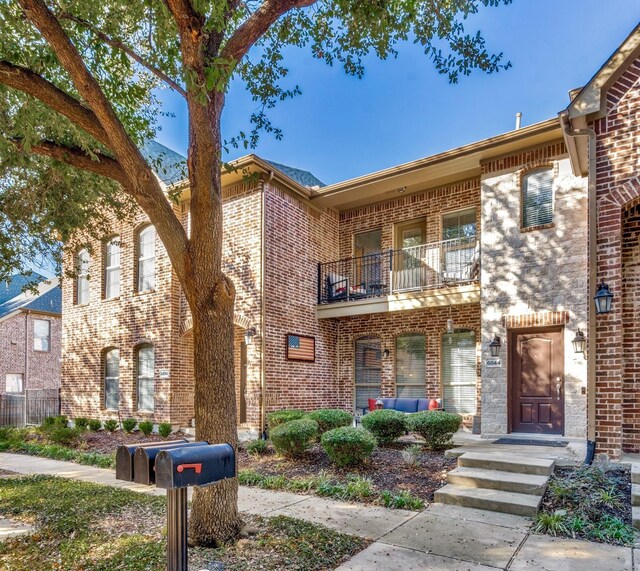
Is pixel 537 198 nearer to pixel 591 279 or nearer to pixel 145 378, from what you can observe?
pixel 591 279

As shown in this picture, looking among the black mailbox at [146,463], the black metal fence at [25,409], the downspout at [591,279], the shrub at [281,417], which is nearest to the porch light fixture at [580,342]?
the downspout at [591,279]

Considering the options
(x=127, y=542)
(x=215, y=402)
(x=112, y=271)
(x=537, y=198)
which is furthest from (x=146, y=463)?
(x=112, y=271)

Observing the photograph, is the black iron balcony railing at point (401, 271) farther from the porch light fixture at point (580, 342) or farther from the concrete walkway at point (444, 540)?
the concrete walkway at point (444, 540)

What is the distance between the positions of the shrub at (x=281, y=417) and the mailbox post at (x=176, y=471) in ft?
21.5

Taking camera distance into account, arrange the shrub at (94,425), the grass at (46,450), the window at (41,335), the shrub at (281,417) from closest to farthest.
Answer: the grass at (46,450)
the shrub at (281,417)
the shrub at (94,425)
the window at (41,335)

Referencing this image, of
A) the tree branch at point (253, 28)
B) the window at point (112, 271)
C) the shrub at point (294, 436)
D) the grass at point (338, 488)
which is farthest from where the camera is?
the window at point (112, 271)

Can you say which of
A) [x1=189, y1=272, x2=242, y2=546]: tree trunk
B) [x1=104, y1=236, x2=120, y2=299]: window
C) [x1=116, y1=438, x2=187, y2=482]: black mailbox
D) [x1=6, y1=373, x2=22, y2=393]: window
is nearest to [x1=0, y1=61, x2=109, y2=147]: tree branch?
[x1=189, y1=272, x2=242, y2=546]: tree trunk

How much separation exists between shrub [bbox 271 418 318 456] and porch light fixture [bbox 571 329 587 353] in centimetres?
479

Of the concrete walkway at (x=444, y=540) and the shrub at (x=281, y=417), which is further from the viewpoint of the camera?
the shrub at (x=281, y=417)

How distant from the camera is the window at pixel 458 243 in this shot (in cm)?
1093

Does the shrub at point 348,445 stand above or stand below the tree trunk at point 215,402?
below

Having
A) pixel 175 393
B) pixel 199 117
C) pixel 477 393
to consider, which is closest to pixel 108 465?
pixel 175 393

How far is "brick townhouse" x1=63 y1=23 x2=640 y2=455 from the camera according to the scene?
8.59 m

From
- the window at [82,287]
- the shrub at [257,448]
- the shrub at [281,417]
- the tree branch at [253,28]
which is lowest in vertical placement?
the shrub at [257,448]
